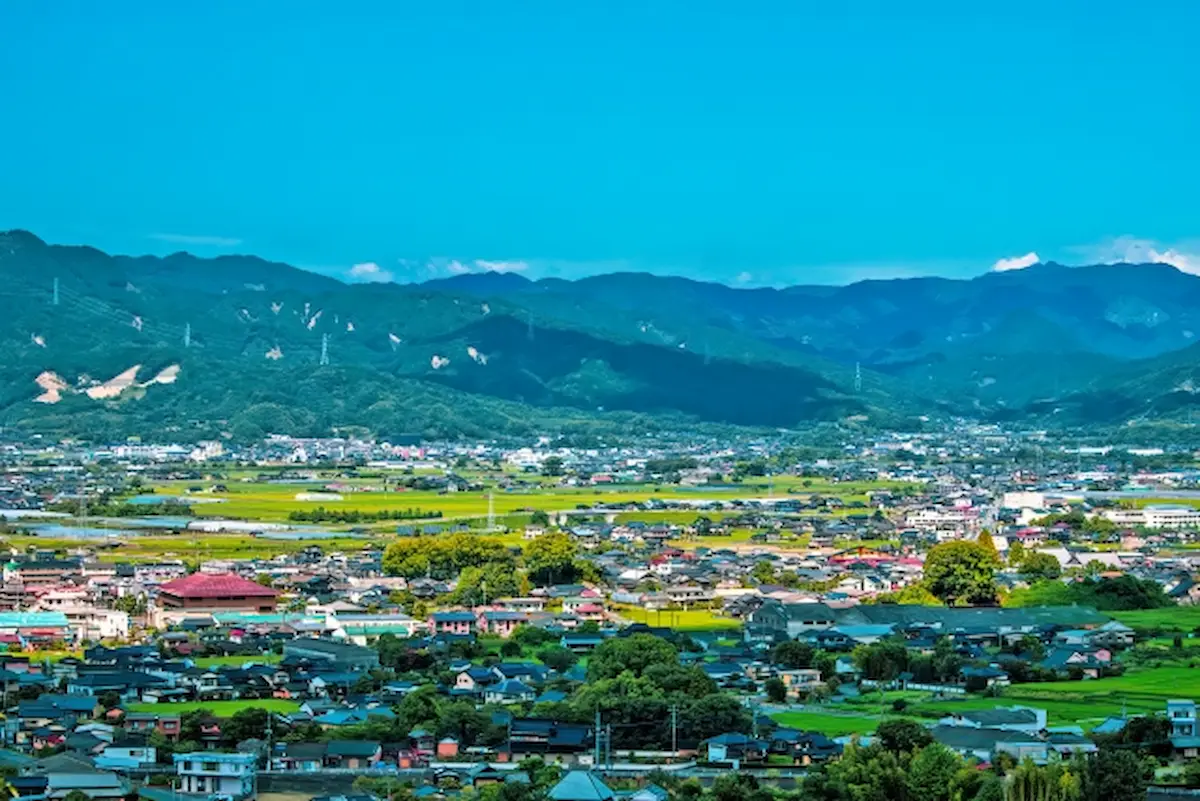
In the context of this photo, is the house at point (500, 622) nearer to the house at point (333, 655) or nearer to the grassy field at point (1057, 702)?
the house at point (333, 655)

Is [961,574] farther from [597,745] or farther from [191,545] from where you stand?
[191,545]

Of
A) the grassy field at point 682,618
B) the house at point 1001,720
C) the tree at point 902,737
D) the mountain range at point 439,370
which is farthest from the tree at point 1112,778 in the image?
the mountain range at point 439,370

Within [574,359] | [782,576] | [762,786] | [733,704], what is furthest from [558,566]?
[574,359]

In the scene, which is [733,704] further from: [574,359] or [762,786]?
[574,359]

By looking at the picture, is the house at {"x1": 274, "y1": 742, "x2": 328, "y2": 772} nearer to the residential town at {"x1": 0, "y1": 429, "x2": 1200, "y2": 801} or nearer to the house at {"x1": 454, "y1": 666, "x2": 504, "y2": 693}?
the residential town at {"x1": 0, "y1": 429, "x2": 1200, "y2": 801}

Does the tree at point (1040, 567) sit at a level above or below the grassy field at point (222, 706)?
above

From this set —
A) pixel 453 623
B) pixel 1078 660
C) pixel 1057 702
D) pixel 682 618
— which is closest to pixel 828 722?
pixel 1057 702
